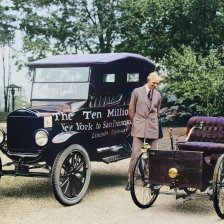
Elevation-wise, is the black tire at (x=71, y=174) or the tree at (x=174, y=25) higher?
the tree at (x=174, y=25)

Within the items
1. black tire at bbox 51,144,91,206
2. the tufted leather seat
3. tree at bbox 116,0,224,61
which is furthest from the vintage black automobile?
tree at bbox 116,0,224,61

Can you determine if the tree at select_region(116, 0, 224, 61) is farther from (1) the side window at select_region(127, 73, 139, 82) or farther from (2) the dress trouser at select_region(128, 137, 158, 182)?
(2) the dress trouser at select_region(128, 137, 158, 182)

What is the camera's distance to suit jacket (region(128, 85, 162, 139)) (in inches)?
295

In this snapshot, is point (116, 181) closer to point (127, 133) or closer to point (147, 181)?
point (127, 133)

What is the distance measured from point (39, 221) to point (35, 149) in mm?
1491

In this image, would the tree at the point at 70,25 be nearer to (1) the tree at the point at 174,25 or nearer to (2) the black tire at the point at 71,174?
(1) the tree at the point at 174,25

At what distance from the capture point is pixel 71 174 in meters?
7.34

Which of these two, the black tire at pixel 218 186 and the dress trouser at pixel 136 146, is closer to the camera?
the black tire at pixel 218 186

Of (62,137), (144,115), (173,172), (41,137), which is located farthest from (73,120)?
(173,172)

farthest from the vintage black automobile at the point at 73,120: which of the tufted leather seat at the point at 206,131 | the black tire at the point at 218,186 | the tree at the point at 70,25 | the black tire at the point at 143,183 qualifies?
the tree at the point at 70,25

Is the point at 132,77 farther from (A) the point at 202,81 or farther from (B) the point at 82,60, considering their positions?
(A) the point at 202,81

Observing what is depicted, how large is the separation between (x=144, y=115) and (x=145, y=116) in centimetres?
2

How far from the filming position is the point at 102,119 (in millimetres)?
8320

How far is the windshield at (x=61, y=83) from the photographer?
8.33 metres
